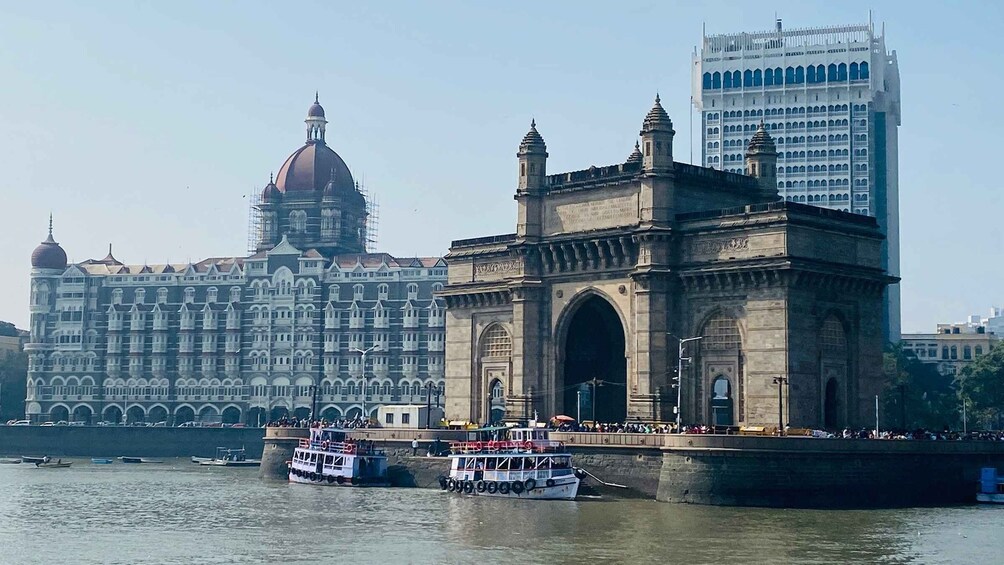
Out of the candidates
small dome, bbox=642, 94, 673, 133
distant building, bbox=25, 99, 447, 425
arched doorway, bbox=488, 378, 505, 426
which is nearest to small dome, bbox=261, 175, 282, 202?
distant building, bbox=25, 99, 447, 425

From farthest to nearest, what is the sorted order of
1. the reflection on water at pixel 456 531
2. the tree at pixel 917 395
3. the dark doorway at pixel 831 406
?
1. the tree at pixel 917 395
2. the dark doorway at pixel 831 406
3. the reflection on water at pixel 456 531

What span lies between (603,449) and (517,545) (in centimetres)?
2344

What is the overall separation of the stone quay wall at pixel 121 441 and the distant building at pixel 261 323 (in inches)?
607

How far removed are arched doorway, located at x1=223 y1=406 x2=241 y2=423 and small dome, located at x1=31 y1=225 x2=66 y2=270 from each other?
1175 inches

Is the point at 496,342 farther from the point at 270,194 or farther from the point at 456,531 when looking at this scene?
the point at 270,194

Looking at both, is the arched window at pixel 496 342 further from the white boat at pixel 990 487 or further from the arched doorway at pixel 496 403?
the white boat at pixel 990 487

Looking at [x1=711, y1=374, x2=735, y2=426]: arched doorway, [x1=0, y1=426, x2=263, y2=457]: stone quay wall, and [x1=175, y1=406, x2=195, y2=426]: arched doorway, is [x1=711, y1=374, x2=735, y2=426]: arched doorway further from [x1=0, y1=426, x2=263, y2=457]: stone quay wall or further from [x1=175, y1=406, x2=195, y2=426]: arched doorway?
[x1=175, y1=406, x2=195, y2=426]: arched doorway

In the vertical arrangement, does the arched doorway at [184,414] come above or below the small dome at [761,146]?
below

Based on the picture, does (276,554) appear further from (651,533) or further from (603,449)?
(603,449)

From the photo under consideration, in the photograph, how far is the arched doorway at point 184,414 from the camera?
7234 inches

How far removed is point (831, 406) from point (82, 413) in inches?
4818

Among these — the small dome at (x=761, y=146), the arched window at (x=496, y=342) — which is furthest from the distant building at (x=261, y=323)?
the small dome at (x=761, y=146)

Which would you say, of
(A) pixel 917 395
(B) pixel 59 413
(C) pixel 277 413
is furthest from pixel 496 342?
(B) pixel 59 413

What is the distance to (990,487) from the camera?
3300 inches
